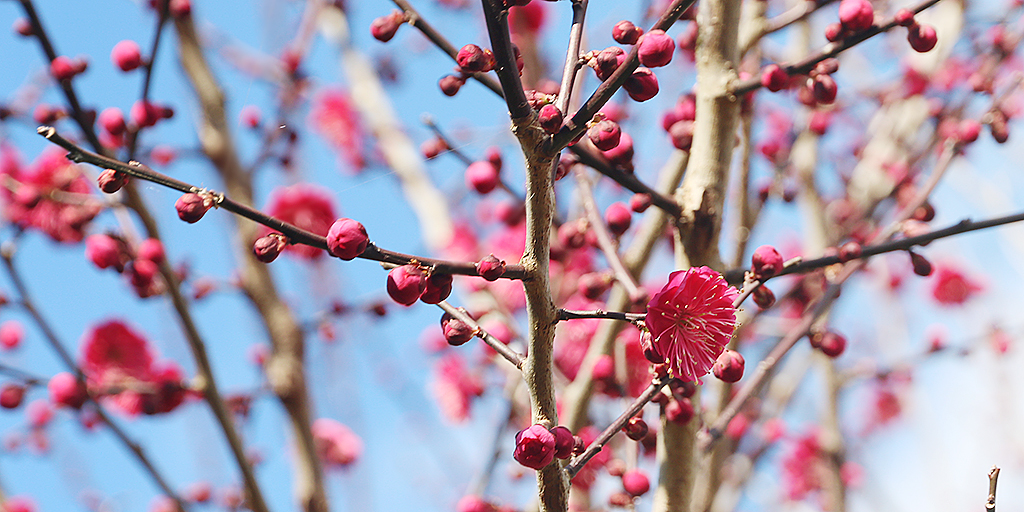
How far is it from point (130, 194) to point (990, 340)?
3201 mm

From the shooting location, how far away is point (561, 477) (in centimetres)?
102

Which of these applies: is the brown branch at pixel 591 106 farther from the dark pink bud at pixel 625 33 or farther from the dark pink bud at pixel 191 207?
the dark pink bud at pixel 191 207

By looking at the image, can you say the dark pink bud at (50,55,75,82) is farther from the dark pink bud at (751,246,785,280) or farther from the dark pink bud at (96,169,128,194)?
the dark pink bud at (751,246,785,280)

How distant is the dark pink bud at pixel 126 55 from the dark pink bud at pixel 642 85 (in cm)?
134

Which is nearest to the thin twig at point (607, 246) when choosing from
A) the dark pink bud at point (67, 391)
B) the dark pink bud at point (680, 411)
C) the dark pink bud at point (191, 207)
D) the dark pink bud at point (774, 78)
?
the dark pink bud at point (680, 411)

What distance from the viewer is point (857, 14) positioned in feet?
4.20

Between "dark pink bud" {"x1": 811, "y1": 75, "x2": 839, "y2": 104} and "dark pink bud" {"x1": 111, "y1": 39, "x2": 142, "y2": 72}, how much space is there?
1.51m

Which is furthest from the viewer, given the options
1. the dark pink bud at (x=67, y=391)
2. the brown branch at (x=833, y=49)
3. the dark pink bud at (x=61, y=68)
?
the dark pink bud at (x=67, y=391)

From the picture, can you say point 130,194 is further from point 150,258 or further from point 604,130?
point 604,130

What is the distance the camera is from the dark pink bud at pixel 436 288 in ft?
3.07

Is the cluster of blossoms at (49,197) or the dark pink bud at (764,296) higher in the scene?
the cluster of blossoms at (49,197)

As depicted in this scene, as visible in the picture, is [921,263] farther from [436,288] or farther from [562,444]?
[436,288]

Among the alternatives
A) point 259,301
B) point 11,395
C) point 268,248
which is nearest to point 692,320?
point 268,248

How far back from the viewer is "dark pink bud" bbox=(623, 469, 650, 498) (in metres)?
1.36
